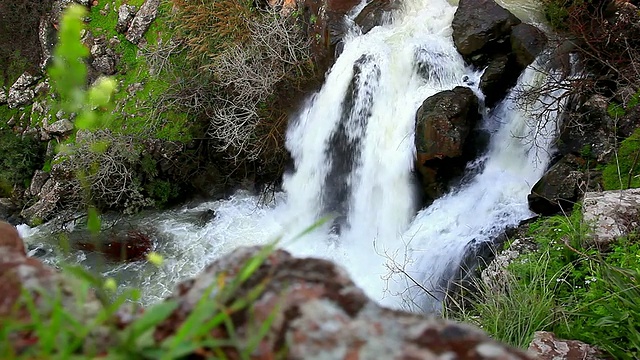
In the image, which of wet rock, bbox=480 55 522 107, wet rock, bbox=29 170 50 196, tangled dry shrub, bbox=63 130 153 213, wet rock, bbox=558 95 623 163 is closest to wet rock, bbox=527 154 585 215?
wet rock, bbox=558 95 623 163

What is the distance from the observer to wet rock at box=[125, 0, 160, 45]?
10.0m

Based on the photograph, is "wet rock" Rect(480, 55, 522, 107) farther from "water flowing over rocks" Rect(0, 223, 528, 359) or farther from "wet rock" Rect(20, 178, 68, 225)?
"wet rock" Rect(20, 178, 68, 225)

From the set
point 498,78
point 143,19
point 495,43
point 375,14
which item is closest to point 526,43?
point 495,43

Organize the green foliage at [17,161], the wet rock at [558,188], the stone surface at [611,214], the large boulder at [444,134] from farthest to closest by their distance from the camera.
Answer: the green foliage at [17,161] → the large boulder at [444,134] → the wet rock at [558,188] → the stone surface at [611,214]

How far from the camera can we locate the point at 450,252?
564cm

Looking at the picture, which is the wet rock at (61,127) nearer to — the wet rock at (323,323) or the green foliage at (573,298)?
the green foliage at (573,298)

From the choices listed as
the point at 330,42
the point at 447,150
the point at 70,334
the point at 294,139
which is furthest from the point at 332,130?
the point at 70,334

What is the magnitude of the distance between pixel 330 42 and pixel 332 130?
4.94ft

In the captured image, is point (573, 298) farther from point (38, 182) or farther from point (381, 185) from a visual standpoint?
point (38, 182)

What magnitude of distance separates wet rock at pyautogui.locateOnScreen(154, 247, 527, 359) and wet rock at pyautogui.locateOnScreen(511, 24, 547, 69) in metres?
6.17

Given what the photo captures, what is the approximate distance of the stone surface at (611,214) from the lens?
12.4ft

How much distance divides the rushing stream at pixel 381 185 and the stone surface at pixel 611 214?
4.60ft

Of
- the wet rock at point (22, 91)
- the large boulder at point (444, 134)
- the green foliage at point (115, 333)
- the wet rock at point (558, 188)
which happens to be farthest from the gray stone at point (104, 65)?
the green foliage at point (115, 333)

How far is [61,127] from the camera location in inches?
386
